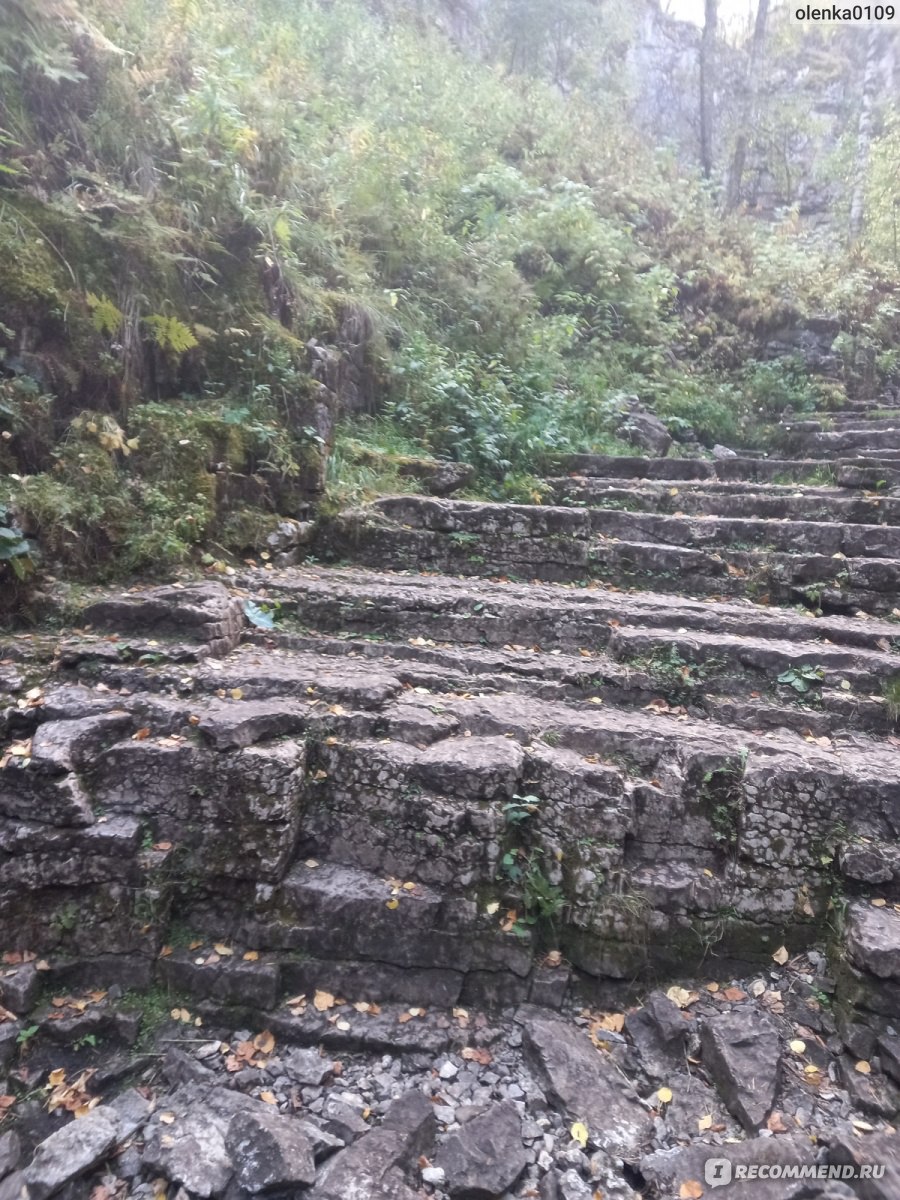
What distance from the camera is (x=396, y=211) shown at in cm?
926

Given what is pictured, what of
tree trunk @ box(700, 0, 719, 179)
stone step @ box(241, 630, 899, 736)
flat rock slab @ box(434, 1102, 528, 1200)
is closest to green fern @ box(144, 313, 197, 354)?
stone step @ box(241, 630, 899, 736)

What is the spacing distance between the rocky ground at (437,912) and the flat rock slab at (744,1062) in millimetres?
14

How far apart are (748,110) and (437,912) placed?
20880 millimetres

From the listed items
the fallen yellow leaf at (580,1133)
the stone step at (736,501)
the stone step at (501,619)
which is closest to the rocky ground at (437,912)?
the fallen yellow leaf at (580,1133)

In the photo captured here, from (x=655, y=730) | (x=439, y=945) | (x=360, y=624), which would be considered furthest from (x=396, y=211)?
(x=439, y=945)

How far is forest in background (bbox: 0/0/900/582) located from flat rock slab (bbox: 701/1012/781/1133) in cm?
425

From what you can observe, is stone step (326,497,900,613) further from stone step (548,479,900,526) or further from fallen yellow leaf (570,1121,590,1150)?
fallen yellow leaf (570,1121,590,1150)

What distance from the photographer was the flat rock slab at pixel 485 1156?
266 cm

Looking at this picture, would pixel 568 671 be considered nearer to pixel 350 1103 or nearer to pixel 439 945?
pixel 439 945

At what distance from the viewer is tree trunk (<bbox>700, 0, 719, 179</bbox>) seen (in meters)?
17.9

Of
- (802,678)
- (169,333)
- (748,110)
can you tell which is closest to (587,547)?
(802,678)

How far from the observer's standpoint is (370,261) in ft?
28.5

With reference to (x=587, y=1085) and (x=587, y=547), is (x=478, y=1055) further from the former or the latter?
(x=587, y=547)

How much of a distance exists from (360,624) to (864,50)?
24.6 meters
